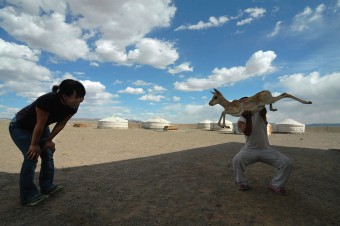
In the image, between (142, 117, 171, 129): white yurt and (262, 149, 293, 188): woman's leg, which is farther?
(142, 117, 171, 129): white yurt

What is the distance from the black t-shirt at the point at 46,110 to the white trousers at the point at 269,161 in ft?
8.74

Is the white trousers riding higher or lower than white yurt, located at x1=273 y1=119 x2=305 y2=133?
lower

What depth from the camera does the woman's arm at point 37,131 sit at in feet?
12.1

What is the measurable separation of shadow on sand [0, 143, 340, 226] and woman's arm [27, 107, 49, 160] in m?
0.80

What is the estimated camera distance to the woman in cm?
369

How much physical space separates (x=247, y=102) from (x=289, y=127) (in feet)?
108

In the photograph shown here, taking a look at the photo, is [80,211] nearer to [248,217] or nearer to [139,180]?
[139,180]

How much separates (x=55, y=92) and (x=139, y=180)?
7.75 ft

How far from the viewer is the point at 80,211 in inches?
154

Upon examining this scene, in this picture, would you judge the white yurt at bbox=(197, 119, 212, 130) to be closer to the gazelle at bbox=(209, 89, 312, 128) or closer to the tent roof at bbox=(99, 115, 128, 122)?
the tent roof at bbox=(99, 115, 128, 122)

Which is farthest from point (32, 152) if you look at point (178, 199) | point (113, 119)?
point (113, 119)

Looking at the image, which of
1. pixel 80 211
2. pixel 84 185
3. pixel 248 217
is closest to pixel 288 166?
pixel 248 217

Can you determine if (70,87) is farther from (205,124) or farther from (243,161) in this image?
(205,124)

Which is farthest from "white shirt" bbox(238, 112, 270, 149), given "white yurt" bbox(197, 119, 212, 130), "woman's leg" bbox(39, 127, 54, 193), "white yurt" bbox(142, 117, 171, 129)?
"white yurt" bbox(197, 119, 212, 130)
